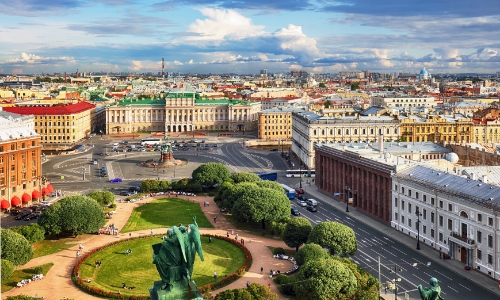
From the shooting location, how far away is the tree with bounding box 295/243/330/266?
58.7 meters

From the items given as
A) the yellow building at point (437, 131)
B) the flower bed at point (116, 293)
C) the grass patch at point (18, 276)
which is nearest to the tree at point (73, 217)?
the flower bed at point (116, 293)

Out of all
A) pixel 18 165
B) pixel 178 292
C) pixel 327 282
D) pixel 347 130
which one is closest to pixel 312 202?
pixel 347 130

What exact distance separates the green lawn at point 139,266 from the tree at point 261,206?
5.95 meters

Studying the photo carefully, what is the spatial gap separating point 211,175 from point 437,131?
66590 mm

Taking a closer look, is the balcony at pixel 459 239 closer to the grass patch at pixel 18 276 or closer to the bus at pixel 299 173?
the grass patch at pixel 18 276

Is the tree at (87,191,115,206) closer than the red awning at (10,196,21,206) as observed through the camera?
Yes

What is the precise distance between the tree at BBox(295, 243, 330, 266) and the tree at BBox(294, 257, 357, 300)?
5.16 m

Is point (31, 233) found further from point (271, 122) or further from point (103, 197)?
point (271, 122)

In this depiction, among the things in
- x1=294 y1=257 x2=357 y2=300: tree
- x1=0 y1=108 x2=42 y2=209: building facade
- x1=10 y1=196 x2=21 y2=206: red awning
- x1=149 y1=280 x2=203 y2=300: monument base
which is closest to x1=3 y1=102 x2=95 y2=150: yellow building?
x1=0 y1=108 x2=42 y2=209: building facade

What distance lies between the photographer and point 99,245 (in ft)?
243

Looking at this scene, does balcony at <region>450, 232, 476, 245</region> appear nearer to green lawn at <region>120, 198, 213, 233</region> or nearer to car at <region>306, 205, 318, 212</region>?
car at <region>306, 205, 318, 212</region>

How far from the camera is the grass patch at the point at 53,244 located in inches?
2815

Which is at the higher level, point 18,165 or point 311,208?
point 18,165

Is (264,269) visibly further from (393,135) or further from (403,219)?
(393,135)
